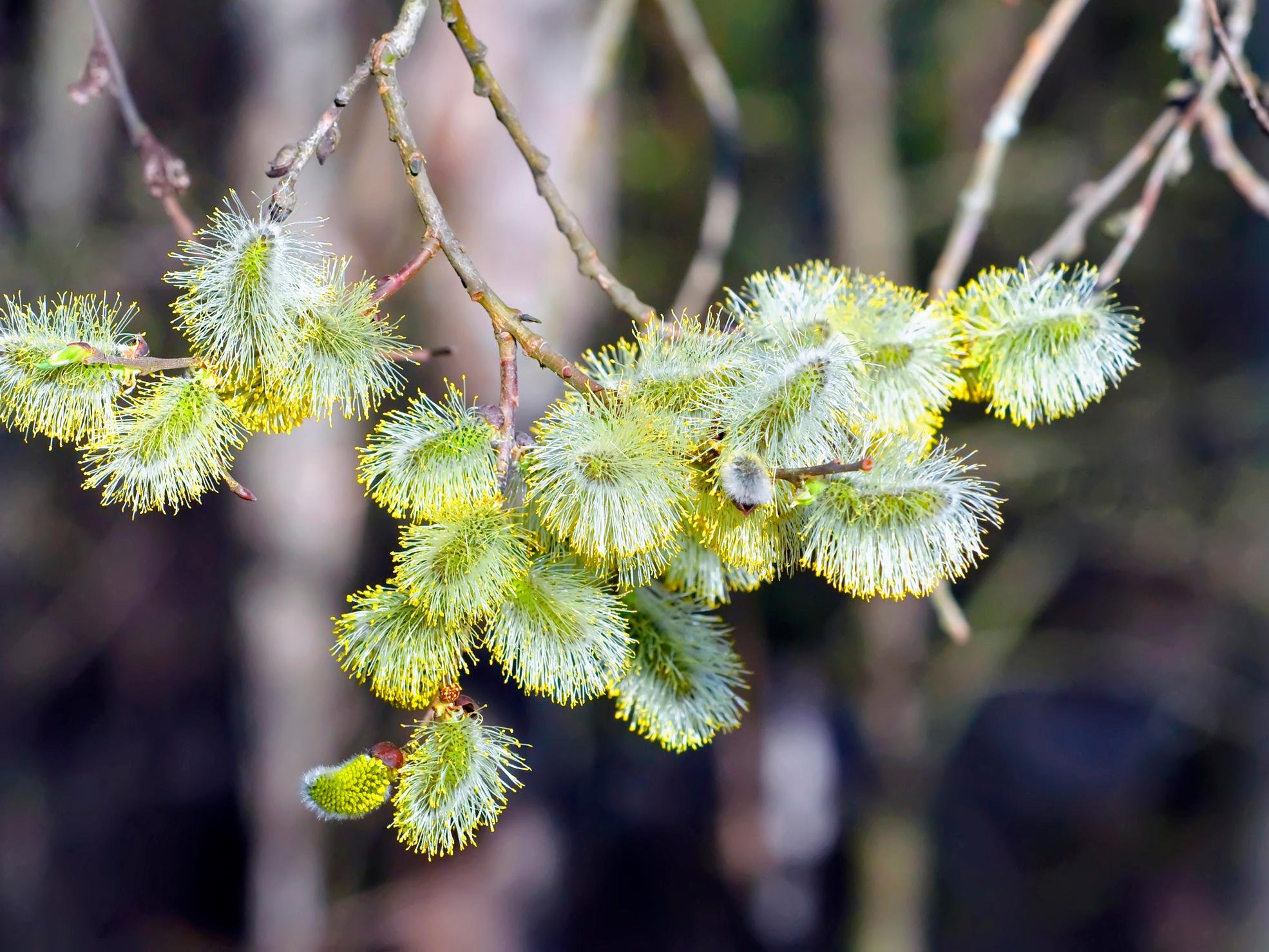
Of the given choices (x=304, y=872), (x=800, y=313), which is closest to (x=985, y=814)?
(x=304, y=872)

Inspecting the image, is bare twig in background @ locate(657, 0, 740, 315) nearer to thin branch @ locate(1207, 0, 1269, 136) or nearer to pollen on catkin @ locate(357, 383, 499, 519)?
thin branch @ locate(1207, 0, 1269, 136)

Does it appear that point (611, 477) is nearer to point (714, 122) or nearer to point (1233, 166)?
point (1233, 166)

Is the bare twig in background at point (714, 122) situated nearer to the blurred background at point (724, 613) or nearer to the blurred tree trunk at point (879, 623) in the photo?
the blurred background at point (724, 613)

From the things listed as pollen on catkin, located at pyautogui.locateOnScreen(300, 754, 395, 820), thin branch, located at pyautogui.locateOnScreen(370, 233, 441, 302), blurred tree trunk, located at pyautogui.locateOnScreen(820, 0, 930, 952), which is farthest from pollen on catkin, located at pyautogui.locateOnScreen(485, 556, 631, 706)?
blurred tree trunk, located at pyautogui.locateOnScreen(820, 0, 930, 952)

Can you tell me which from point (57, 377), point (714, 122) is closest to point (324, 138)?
point (57, 377)

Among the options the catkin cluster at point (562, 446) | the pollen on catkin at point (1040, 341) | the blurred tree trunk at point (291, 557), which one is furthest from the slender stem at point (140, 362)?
the blurred tree trunk at point (291, 557)

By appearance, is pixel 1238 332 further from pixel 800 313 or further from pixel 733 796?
pixel 800 313
